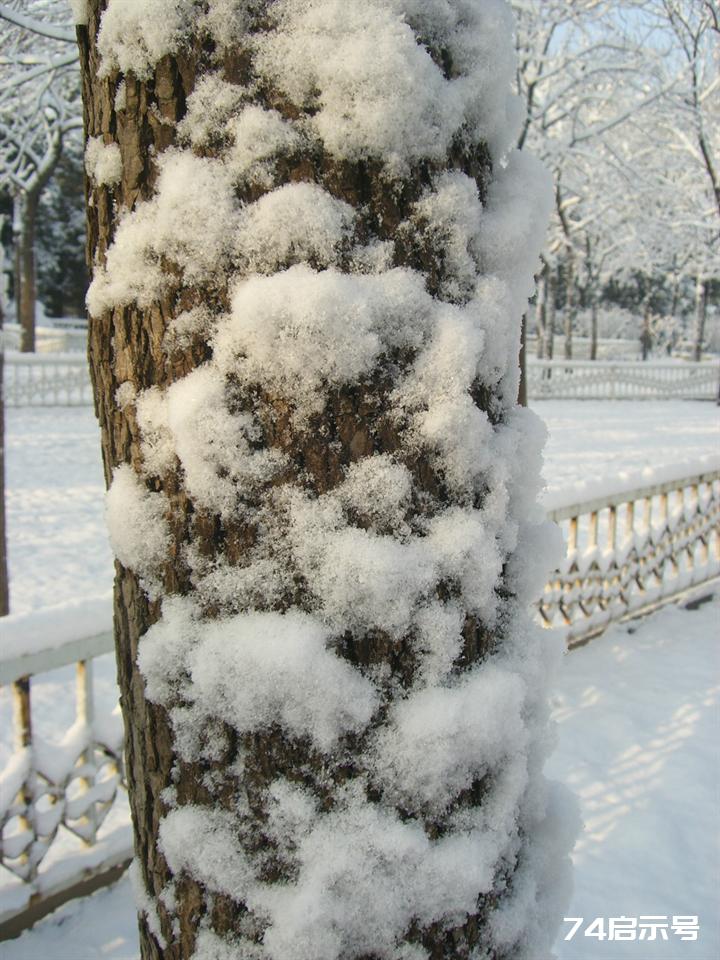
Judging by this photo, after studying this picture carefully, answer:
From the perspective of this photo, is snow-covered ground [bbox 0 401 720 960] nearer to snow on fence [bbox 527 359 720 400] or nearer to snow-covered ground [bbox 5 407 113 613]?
snow-covered ground [bbox 5 407 113 613]

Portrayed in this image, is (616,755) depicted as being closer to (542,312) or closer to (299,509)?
(299,509)

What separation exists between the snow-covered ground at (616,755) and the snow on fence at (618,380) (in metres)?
14.8

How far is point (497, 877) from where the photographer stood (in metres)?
1.07

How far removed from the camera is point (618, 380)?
2141 centimetres

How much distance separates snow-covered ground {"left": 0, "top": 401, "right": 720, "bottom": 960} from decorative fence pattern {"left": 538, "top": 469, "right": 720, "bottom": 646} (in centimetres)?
18

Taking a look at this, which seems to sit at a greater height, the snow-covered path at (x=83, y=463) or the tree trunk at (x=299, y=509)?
the tree trunk at (x=299, y=509)

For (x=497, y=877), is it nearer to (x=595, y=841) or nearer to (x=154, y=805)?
(x=154, y=805)

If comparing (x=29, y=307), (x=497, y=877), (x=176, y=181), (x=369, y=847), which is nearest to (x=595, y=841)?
(x=497, y=877)

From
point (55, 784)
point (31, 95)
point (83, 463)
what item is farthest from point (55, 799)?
point (31, 95)

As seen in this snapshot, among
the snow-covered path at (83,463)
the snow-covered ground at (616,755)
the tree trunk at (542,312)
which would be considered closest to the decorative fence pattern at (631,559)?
the snow-covered ground at (616,755)

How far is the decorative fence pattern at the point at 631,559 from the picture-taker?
447 cm

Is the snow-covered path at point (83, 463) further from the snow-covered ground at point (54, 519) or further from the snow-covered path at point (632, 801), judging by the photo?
the snow-covered path at point (632, 801)

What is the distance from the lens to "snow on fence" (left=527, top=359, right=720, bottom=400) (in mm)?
20125

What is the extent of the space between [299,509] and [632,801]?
8.92ft
